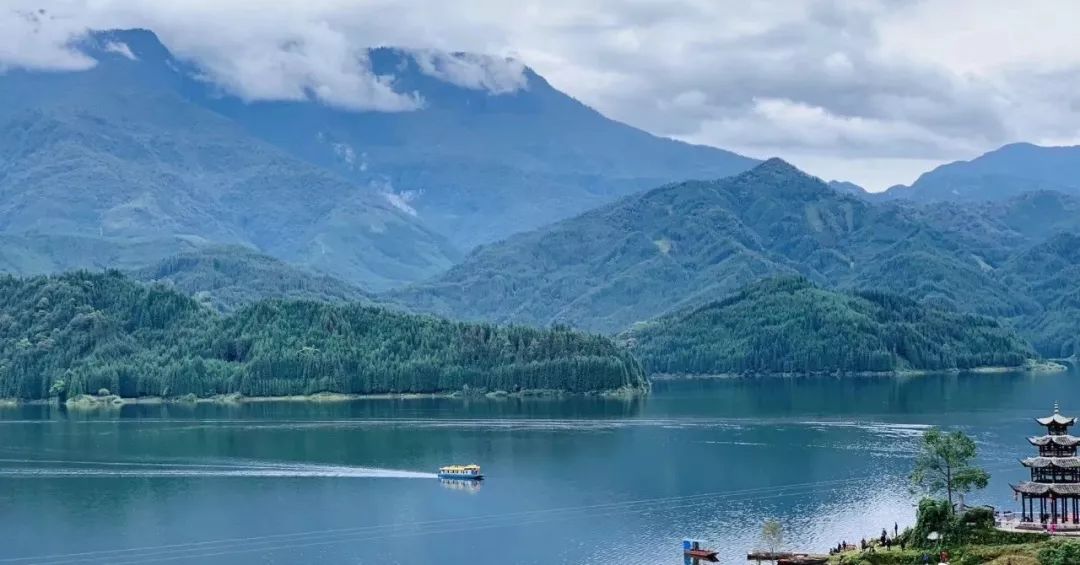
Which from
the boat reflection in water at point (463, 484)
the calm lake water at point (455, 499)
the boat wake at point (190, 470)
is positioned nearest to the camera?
the calm lake water at point (455, 499)

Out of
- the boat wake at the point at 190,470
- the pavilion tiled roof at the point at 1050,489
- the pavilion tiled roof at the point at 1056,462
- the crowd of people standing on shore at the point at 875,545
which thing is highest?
the pavilion tiled roof at the point at 1056,462

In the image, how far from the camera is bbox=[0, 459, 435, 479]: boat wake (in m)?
171

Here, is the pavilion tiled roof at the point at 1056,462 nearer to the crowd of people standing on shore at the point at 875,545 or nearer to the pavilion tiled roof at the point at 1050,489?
the pavilion tiled roof at the point at 1050,489

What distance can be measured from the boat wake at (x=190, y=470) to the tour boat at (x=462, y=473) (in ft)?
9.40

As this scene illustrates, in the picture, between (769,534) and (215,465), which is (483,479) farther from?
(769,534)

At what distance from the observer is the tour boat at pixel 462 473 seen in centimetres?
16588

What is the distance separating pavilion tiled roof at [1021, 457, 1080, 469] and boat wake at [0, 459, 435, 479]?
263 ft

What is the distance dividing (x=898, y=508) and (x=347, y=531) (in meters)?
52.5

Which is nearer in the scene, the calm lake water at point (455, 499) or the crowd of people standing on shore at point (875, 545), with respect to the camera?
the crowd of people standing on shore at point (875, 545)

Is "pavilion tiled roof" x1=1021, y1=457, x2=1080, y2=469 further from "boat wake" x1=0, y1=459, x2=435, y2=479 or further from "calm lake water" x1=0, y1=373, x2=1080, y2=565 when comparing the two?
"boat wake" x1=0, y1=459, x2=435, y2=479

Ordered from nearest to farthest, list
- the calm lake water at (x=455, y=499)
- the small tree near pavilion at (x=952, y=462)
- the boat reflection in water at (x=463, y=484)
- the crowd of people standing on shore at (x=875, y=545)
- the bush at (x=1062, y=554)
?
the bush at (x=1062, y=554) < the crowd of people standing on shore at (x=875, y=545) < the small tree near pavilion at (x=952, y=462) < the calm lake water at (x=455, y=499) < the boat reflection in water at (x=463, y=484)

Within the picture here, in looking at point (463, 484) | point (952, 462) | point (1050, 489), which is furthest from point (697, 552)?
point (463, 484)

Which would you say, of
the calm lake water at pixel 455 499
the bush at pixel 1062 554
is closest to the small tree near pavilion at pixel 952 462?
the calm lake water at pixel 455 499

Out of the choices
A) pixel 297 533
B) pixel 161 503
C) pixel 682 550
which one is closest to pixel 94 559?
pixel 297 533
